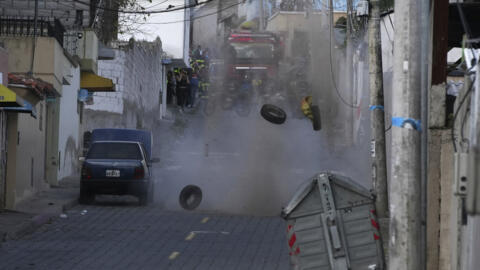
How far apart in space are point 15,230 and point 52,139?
44.5 ft

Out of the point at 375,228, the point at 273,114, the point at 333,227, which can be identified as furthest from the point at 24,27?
the point at 375,228

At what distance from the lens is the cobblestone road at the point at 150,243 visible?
579 inches

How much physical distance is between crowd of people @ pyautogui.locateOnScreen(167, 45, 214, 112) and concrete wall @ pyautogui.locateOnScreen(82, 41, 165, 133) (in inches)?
95.9

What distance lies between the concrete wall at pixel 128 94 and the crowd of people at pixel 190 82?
2435 millimetres

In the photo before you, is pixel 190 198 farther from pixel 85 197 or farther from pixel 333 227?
pixel 333 227

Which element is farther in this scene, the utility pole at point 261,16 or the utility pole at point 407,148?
the utility pole at point 261,16

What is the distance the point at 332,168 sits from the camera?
34.8m

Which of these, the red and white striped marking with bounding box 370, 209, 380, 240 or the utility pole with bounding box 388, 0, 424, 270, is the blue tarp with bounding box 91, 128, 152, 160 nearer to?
the red and white striped marking with bounding box 370, 209, 380, 240

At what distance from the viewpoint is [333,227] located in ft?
35.1

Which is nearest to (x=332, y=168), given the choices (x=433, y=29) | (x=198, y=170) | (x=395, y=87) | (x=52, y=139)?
(x=198, y=170)

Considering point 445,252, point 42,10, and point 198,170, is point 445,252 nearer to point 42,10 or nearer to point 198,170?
point 42,10

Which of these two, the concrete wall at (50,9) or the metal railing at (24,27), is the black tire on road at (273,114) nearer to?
the concrete wall at (50,9)

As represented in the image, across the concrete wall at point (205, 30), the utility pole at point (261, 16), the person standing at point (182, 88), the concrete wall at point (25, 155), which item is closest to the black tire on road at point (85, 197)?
the concrete wall at point (25, 155)

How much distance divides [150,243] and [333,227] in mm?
7099
